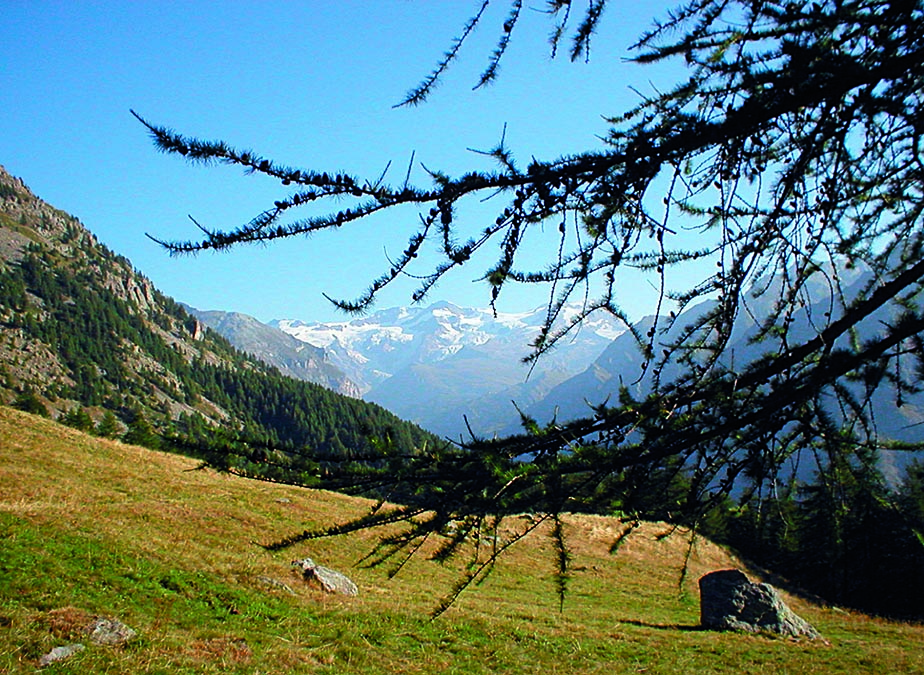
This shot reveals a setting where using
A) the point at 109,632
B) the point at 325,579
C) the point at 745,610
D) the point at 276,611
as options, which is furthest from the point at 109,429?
the point at 745,610

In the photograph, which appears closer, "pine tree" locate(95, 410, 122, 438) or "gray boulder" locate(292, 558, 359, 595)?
"gray boulder" locate(292, 558, 359, 595)

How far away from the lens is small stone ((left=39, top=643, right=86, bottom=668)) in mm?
7117

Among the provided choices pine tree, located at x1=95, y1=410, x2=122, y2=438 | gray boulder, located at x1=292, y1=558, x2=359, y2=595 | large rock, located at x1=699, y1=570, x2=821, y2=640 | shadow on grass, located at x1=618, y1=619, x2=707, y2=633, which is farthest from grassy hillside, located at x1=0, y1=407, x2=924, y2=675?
pine tree, located at x1=95, y1=410, x2=122, y2=438

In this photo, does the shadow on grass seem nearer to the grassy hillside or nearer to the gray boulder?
the grassy hillside

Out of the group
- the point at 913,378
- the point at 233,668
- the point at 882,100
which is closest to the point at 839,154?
the point at 882,100

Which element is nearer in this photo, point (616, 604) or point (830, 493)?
point (830, 493)

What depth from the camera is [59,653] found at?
7367 millimetres

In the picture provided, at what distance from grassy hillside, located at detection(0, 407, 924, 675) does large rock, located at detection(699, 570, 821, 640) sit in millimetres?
948

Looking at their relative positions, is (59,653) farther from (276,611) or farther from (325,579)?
(325,579)

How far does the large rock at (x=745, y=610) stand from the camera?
56.3 ft

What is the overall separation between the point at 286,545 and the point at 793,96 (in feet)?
8.58

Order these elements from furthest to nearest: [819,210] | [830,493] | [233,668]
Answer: [233,668]
[830,493]
[819,210]

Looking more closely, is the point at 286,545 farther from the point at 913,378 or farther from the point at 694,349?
the point at 913,378

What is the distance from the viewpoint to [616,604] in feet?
67.5
